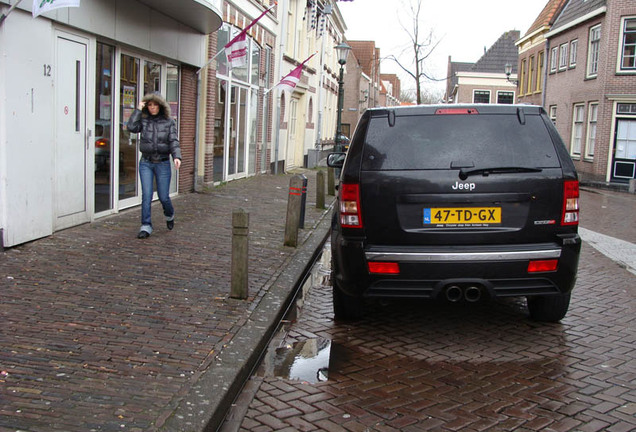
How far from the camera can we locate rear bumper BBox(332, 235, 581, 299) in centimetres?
470

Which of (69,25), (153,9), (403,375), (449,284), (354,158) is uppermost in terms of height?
(153,9)

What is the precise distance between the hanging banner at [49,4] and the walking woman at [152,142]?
6.52 ft

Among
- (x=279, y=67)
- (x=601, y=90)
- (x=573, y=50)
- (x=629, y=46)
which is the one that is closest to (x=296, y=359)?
(x=279, y=67)

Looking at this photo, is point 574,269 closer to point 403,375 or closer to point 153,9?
point 403,375

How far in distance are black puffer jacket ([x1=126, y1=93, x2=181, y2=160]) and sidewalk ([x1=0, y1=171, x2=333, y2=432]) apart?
1.07m

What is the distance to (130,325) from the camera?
15.7 feet

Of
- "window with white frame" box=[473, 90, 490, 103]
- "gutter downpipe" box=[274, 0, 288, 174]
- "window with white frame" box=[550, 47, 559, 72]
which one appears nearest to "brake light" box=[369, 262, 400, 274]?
"gutter downpipe" box=[274, 0, 288, 174]

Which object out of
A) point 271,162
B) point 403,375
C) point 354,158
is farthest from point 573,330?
point 271,162

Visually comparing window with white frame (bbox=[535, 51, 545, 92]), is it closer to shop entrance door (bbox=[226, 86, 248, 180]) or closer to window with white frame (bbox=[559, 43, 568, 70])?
window with white frame (bbox=[559, 43, 568, 70])

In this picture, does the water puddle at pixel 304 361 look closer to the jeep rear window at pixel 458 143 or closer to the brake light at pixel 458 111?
the jeep rear window at pixel 458 143

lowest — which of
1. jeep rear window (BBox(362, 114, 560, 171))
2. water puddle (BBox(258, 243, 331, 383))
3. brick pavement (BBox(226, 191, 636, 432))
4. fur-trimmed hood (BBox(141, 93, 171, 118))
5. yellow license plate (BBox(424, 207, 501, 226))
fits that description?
water puddle (BBox(258, 243, 331, 383))

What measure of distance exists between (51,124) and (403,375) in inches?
209

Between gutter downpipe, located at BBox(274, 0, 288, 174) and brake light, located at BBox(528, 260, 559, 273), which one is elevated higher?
gutter downpipe, located at BBox(274, 0, 288, 174)

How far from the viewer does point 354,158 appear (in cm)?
496
